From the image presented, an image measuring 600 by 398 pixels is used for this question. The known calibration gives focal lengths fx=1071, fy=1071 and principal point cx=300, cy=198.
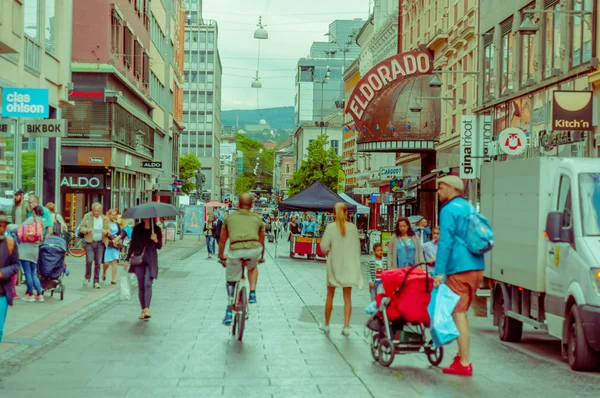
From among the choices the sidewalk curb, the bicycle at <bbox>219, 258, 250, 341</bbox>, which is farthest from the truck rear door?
the sidewalk curb

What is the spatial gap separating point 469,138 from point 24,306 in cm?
1971

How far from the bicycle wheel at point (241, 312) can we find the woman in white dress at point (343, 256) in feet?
4.18

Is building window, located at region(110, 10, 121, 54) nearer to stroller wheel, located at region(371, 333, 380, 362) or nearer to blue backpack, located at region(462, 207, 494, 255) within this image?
stroller wheel, located at region(371, 333, 380, 362)

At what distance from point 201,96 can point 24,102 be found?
136953 millimetres

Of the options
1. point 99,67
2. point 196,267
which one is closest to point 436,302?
point 196,267

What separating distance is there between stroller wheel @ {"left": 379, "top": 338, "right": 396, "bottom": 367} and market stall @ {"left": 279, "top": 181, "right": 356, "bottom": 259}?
28955mm

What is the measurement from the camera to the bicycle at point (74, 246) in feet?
120

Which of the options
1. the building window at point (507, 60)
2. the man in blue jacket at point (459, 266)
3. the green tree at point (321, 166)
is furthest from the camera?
the green tree at point (321, 166)

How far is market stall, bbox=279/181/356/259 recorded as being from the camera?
4062 centimetres

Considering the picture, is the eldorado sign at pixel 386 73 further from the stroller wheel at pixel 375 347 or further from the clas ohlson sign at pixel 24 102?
the stroller wheel at pixel 375 347

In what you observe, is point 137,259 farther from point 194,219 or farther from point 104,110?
point 194,219

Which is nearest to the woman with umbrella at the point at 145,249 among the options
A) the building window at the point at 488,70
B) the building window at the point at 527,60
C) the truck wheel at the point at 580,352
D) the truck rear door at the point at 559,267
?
the truck rear door at the point at 559,267

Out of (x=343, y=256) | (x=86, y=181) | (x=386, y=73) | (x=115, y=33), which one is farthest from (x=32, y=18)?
(x=386, y=73)

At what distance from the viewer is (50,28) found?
28.8 metres
